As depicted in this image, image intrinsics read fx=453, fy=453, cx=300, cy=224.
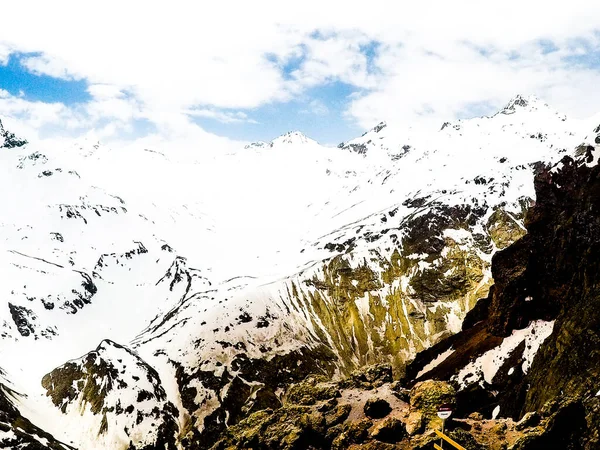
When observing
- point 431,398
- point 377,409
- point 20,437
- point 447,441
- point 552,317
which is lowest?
point 552,317

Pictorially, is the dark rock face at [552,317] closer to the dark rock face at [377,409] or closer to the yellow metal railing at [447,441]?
the yellow metal railing at [447,441]

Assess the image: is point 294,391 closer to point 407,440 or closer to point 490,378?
point 407,440

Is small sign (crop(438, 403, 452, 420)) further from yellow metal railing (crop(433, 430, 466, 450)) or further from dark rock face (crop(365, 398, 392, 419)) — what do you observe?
dark rock face (crop(365, 398, 392, 419))

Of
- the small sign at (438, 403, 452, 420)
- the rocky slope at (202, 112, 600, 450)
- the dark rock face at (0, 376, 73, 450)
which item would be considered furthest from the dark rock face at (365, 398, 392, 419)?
the dark rock face at (0, 376, 73, 450)

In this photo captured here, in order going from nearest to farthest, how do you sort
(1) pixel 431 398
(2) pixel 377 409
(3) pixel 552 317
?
(1) pixel 431 398
(2) pixel 377 409
(3) pixel 552 317

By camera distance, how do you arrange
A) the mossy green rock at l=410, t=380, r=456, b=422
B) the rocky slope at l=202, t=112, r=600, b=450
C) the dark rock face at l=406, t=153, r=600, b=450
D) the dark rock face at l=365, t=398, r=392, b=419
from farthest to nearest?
the dark rock face at l=365, t=398, r=392, b=419 → the mossy green rock at l=410, t=380, r=456, b=422 → the rocky slope at l=202, t=112, r=600, b=450 → the dark rock face at l=406, t=153, r=600, b=450

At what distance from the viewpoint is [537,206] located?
13300 centimetres

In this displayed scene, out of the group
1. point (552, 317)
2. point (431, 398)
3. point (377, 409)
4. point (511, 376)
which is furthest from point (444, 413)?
point (552, 317)

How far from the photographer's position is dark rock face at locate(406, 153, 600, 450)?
31.2 meters

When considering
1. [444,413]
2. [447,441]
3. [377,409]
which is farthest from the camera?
[377,409]

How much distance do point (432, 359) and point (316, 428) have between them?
10934 centimetres

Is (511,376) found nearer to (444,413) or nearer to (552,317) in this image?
(552,317)

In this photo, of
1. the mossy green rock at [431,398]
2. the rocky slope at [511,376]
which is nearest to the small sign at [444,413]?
the rocky slope at [511,376]

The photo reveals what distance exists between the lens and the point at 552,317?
110938 mm
